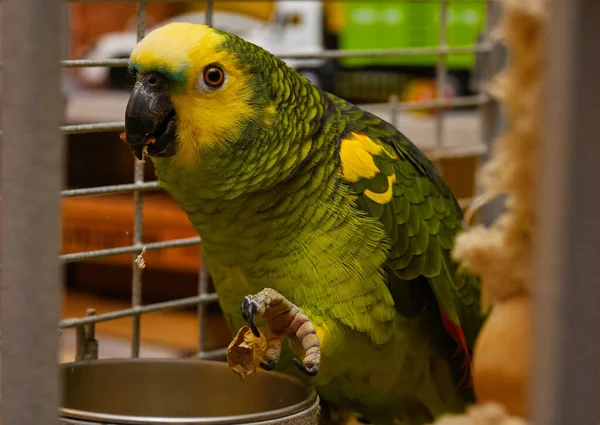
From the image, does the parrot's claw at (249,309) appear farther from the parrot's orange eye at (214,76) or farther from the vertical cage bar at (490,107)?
the vertical cage bar at (490,107)

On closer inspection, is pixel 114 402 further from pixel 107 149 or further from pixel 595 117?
pixel 107 149

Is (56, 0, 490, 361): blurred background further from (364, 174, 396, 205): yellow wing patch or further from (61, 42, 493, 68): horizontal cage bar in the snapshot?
(364, 174, 396, 205): yellow wing patch

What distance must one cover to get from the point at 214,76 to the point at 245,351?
0.23 metres

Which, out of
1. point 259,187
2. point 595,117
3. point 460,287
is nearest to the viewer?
point 595,117

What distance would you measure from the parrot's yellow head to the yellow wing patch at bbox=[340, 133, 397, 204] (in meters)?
0.09

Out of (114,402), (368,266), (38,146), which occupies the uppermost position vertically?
(38,146)

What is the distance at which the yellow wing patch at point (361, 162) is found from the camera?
0.81 m

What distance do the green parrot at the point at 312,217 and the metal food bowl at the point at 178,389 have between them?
0.04 metres

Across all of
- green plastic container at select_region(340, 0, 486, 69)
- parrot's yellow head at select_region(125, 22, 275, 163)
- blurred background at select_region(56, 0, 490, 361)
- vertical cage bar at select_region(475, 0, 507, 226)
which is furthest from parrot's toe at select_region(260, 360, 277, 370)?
green plastic container at select_region(340, 0, 486, 69)

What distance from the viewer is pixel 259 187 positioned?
0.78m

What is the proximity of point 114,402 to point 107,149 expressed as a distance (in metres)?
1.36

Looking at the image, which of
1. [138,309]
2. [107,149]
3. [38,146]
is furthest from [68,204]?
[38,146]

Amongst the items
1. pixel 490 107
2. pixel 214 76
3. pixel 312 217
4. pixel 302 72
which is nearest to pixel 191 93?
pixel 214 76

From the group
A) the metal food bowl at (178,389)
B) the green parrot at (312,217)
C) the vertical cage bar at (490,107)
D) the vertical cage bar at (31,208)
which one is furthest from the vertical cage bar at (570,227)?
the vertical cage bar at (490,107)
